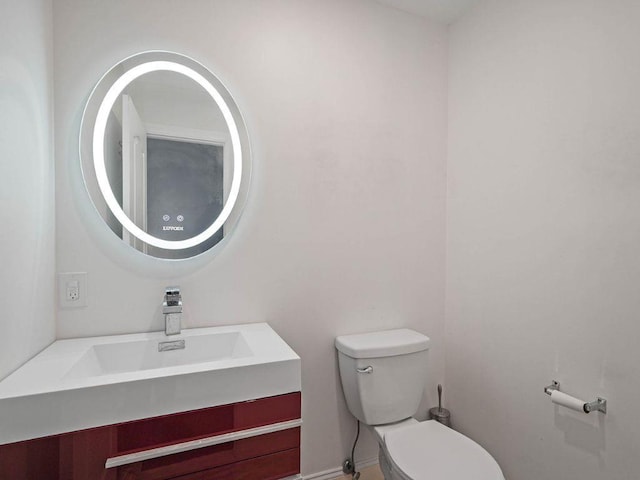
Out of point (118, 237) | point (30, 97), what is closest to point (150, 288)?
point (118, 237)

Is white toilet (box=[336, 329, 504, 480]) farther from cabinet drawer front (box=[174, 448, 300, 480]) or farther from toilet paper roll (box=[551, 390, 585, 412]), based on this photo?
cabinet drawer front (box=[174, 448, 300, 480])

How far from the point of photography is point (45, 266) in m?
1.18

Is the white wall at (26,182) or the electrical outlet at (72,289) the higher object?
the white wall at (26,182)

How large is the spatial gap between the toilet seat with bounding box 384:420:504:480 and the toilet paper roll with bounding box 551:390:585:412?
1.07 feet

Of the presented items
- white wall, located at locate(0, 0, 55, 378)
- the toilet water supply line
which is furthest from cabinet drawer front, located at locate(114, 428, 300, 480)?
the toilet water supply line

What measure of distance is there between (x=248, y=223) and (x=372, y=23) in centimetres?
119

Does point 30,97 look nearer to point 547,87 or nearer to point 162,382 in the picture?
point 162,382

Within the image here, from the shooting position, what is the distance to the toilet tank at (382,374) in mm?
1549

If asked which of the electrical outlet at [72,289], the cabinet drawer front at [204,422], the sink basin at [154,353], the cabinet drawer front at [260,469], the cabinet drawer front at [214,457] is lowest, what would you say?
the cabinet drawer front at [260,469]

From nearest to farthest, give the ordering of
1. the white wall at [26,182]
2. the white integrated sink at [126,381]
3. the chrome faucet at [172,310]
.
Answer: the white integrated sink at [126,381] → the white wall at [26,182] → the chrome faucet at [172,310]

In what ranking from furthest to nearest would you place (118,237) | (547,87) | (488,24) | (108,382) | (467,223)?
1. (467,223)
2. (488,24)
3. (547,87)
4. (118,237)
5. (108,382)

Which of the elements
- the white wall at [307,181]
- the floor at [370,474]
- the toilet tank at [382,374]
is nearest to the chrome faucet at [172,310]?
the white wall at [307,181]

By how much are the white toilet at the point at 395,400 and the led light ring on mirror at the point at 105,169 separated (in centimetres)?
80

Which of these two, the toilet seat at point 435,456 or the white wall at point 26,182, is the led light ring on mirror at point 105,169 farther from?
the toilet seat at point 435,456
